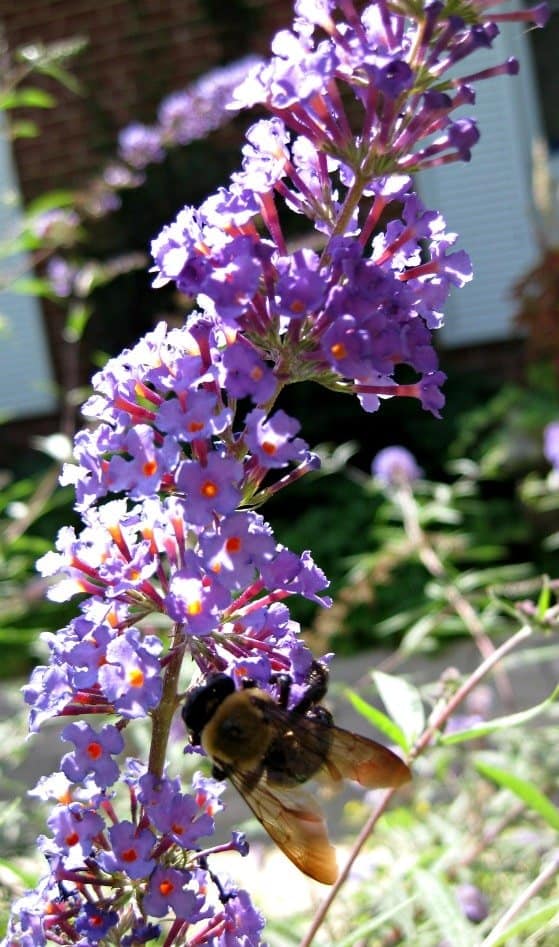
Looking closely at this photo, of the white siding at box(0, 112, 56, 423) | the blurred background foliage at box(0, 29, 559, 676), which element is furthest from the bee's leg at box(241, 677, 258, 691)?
the white siding at box(0, 112, 56, 423)

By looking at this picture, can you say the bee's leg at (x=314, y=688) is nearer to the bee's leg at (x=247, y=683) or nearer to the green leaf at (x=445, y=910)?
the bee's leg at (x=247, y=683)

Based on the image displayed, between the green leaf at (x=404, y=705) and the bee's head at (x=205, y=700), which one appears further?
the green leaf at (x=404, y=705)

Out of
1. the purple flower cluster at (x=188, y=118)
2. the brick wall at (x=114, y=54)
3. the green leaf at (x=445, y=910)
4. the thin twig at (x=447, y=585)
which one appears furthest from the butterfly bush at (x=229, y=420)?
the brick wall at (x=114, y=54)

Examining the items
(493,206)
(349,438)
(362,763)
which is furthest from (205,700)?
(493,206)

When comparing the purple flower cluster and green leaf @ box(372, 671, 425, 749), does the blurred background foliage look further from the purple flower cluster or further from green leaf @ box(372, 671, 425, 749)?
green leaf @ box(372, 671, 425, 749)

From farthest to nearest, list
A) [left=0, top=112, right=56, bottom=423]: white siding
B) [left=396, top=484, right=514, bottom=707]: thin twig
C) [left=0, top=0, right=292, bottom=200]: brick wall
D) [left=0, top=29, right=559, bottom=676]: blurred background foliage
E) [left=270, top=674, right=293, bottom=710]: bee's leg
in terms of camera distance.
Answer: [left=0, top=112, right=56, bottom=423]: white siding
[left=0, top=0, right=292, bottom=200]: brick wall
[left=0, top=29, right=559, bottom=676]: blurred background foliage
[left=396, top=484, right=514, bottom=707]: thin twig
[left=270, top=674, right=293, bottom=710]: bee's leg

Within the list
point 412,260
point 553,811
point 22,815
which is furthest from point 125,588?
point 22,815
